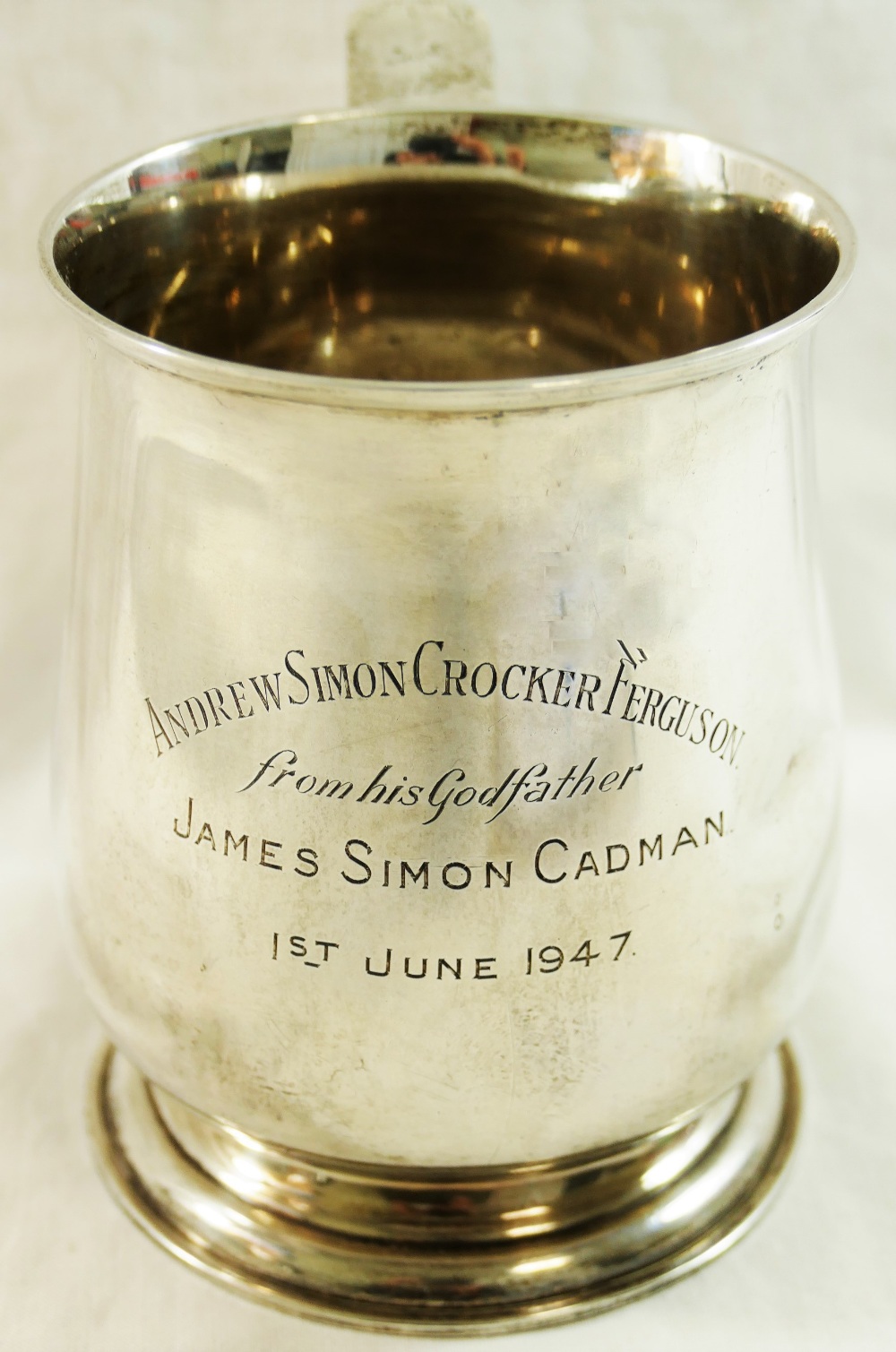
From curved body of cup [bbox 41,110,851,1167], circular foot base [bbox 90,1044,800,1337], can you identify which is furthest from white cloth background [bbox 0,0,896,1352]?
curved body of cup [bbox 41,110,851,1167]

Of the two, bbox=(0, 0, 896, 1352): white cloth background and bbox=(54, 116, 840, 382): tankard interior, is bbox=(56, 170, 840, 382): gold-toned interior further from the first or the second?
bbox=(0, 0, 896, 1352): white cloth background

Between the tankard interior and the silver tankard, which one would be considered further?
the tankard interior

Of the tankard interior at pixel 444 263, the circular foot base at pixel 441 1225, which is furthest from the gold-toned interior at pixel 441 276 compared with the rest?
the circular foot base at pixel 441 1225

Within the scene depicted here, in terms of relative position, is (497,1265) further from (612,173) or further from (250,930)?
(612,173)

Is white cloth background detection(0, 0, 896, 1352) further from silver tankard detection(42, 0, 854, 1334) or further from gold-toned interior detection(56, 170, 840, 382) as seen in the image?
gold-toned interior detection(56, 170, 840, 382)

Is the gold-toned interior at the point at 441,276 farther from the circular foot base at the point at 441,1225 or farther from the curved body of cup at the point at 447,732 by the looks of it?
the circular foot base at the point at 441,1225

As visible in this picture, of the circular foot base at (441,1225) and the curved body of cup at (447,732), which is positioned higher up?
the curved body of cup at (447,732)

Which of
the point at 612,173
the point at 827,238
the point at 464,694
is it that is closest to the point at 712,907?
the point at 464,694

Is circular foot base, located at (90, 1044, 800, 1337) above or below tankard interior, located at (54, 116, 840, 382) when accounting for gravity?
below
